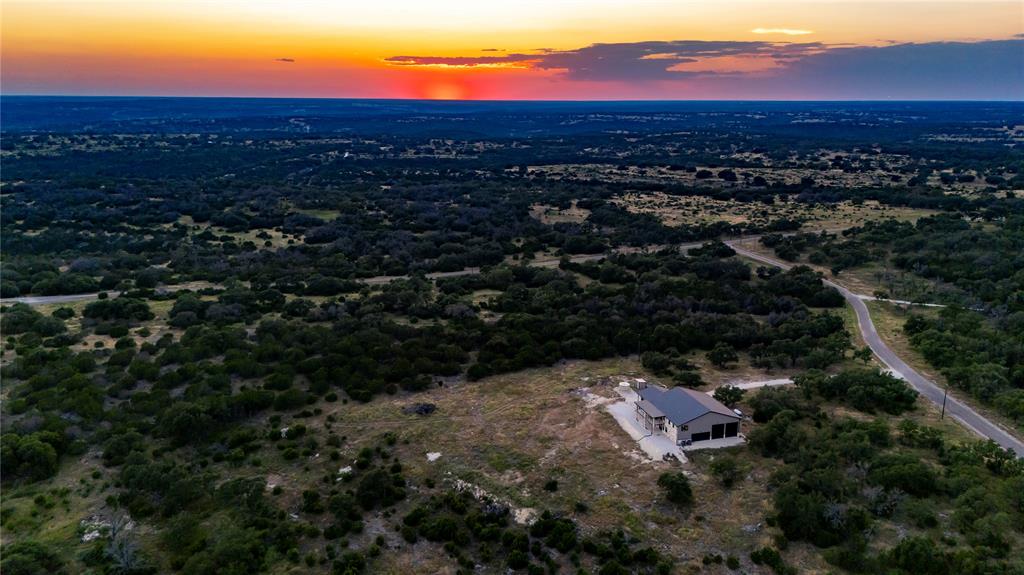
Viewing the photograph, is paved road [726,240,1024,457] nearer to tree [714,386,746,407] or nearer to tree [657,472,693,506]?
tree [714,386,746,407]

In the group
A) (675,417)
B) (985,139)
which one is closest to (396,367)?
(675,417)

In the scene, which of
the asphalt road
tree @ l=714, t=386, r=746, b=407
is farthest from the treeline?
the asphalt road

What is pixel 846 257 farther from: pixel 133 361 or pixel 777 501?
pixel 133 361

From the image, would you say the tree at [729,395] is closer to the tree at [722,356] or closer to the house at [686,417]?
the house at [686,417]

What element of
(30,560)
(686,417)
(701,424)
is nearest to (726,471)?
(701,424)

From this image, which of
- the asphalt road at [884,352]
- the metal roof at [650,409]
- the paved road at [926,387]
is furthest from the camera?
the asphalt road at [884,352]

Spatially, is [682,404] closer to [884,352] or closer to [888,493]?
[888,493]

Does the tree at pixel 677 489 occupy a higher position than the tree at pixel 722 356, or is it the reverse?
the tree at pixel 722 356

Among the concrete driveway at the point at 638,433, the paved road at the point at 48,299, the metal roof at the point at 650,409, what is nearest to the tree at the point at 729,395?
the concrete driveway at the point at 638,433
